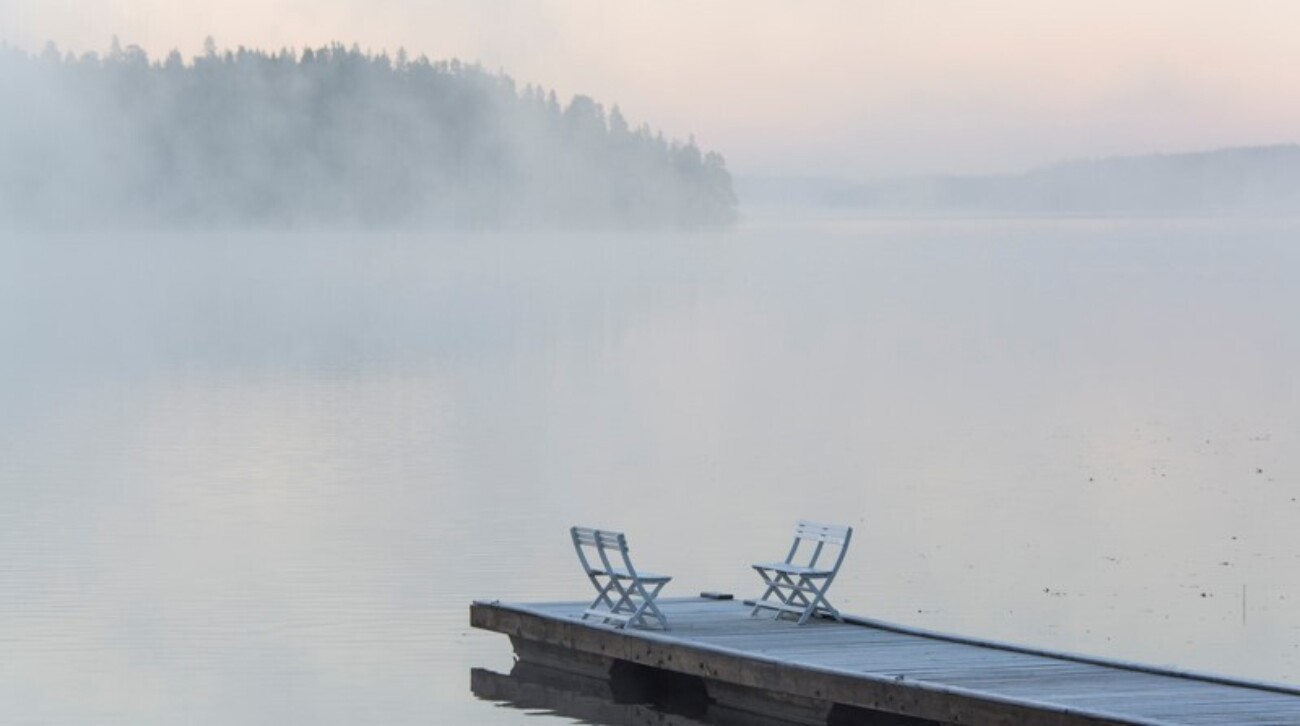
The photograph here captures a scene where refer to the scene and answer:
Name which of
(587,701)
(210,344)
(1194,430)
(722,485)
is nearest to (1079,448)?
(1194,430)

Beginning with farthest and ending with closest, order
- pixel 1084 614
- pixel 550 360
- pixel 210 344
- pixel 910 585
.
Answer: pixel 210 344 < pixel 550 360 < pixel 910 585 < pixel 1084 614

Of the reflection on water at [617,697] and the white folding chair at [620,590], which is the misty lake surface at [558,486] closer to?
the reflection on water at [617,697]

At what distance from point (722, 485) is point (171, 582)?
10.3 meters

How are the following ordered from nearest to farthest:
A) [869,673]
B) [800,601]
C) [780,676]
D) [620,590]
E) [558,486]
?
[869,673], [780,676], [620,590], [800,601], [558,486]

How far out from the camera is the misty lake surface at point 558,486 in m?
22.0

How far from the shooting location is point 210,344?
6888cm

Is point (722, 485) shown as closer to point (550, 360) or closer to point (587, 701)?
point (587, 701)

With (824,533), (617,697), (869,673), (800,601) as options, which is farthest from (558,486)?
(869,673)

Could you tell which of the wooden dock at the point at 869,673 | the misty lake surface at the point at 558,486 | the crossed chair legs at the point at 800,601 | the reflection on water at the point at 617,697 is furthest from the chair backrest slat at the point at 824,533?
the misty lake surface at the point at 558,486

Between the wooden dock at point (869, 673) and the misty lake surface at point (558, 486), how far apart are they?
0.96 m

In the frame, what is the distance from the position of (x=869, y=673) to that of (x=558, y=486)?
17102 mm

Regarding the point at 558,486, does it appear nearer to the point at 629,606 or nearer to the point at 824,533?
the point at 629,606

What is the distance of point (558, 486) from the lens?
3459 cm

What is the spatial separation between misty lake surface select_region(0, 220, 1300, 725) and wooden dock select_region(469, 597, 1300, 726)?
957 mm
